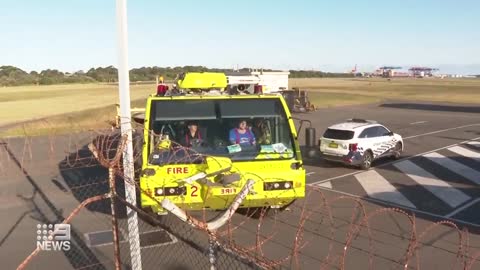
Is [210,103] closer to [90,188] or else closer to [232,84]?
[232,84]

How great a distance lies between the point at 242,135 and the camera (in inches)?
363

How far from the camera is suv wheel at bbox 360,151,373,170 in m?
17.0

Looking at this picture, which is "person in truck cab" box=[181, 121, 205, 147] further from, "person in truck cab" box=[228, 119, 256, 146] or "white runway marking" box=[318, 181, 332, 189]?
"white runway marking" box=[318, 181, 332, 189]

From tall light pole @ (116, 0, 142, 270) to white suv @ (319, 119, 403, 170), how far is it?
11403 mm

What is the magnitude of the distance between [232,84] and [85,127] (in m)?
24.3

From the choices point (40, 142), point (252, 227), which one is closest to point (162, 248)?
point (252, 227)

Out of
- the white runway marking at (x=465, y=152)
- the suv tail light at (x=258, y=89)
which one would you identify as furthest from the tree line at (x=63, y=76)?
the suv tail light at (x=258, y=89)

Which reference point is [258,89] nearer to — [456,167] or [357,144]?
[357,144]

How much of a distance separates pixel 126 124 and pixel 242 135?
289cm

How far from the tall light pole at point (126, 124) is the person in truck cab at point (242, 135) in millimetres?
2726

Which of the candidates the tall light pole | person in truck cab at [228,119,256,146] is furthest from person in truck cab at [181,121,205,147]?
the tall light pole

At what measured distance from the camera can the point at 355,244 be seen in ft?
29.1

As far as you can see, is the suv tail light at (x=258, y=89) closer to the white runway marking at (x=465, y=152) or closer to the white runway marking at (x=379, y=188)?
the white runway marking at (x=379, y=188)

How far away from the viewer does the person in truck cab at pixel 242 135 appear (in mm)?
9148
